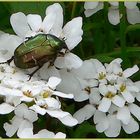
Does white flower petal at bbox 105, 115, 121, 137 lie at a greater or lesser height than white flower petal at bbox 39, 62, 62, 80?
lesser

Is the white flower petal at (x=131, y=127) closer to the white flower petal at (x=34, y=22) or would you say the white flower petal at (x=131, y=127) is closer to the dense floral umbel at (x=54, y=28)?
the dense floral umbel at (x=54, y=28)

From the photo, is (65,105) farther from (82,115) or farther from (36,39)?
(36,39)

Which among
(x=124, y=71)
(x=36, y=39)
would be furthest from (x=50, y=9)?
(x=124, y=71)

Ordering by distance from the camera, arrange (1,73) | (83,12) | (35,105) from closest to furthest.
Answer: (35,105)
(1,73)
(83,12)

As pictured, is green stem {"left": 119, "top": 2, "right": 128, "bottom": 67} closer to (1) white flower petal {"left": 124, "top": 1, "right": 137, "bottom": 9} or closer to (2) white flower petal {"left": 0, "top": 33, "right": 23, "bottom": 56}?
(1) white flower petal {"left": 124, "top": 1, "right": 137, "bottom": 9}

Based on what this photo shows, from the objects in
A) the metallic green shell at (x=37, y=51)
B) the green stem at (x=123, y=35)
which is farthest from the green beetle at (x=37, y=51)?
Result: the green stem at (x=123, y=35)

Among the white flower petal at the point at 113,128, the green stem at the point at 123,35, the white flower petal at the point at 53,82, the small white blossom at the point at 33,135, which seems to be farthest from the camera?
Answer: the green stem at the point at 123,35

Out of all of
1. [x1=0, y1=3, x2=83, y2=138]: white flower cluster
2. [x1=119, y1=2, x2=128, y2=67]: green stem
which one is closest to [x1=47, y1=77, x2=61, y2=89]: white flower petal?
[x1=0, y1=3, x2=83, y2=138]: white flower cluster
